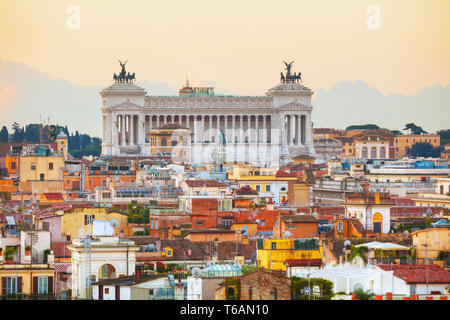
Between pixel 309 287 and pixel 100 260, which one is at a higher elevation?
pixel 100 260

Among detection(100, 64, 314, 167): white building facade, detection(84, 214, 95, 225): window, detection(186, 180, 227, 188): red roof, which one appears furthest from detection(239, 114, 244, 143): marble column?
detection(84, 214, 95, 225): window

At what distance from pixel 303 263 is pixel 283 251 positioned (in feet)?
4.04

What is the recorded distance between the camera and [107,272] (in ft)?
82.2

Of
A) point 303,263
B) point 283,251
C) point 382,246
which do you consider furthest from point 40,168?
point 303,263

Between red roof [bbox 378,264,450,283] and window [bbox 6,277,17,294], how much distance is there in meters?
4.76

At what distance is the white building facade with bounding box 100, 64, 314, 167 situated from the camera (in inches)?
3553

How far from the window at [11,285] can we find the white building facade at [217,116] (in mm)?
62739

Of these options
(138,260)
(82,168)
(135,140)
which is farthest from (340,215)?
(135,140)

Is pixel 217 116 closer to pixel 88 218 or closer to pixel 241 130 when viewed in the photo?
pixel 241 130

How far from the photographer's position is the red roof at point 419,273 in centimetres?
2350

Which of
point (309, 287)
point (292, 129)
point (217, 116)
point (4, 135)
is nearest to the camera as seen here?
point (309, 287)

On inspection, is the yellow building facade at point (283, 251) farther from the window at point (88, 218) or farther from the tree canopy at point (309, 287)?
the window at point (88, 218)

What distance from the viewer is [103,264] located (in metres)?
A: 25.1

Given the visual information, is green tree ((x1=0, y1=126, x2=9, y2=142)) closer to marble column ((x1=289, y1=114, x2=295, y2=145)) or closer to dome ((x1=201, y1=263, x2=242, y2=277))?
marble column ((x1=289, y1=114, x2=295, y2=145))
